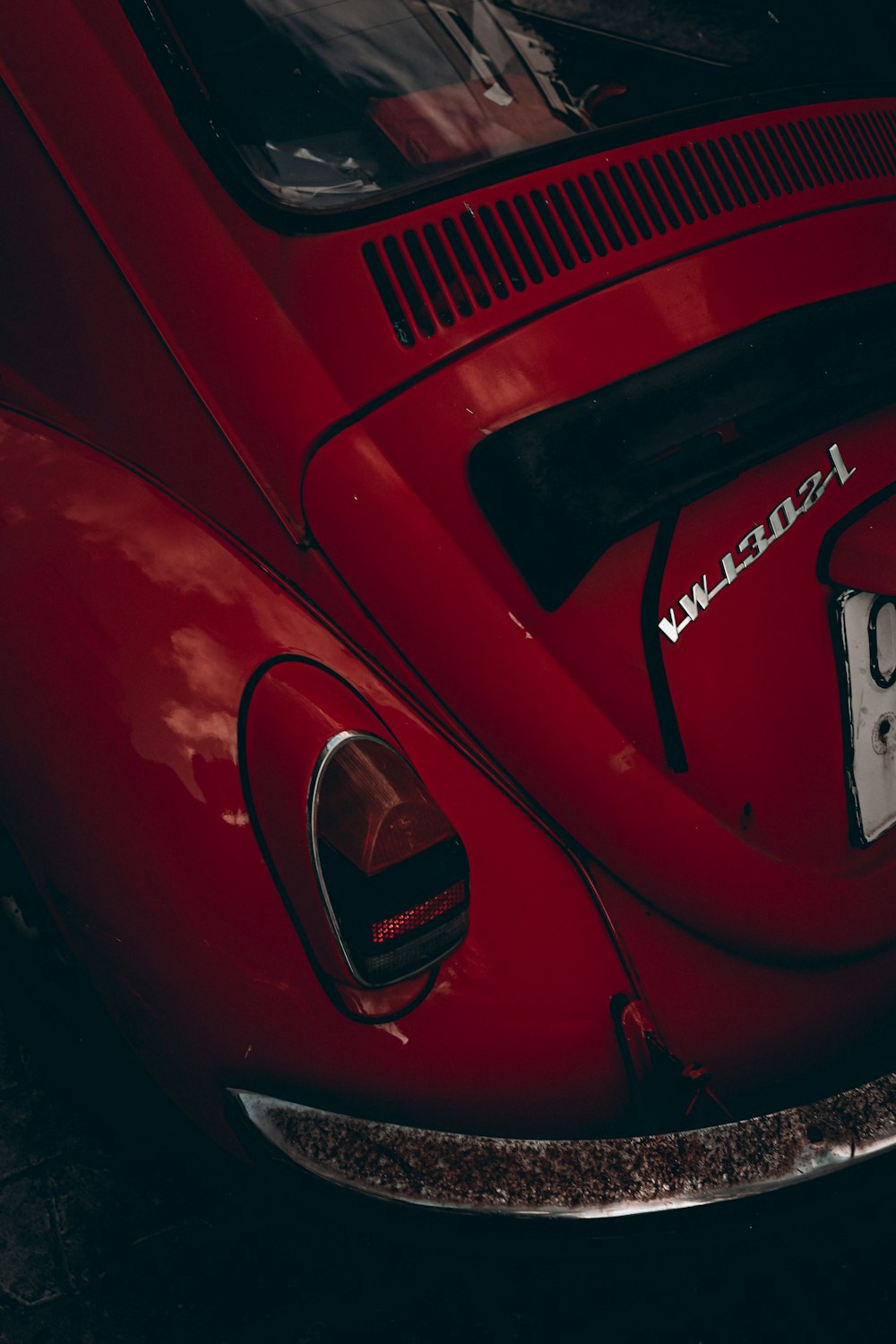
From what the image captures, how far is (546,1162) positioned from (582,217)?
1.49 m

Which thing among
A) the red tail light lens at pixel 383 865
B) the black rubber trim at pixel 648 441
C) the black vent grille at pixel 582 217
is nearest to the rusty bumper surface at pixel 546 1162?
the red tail light lens at pixel 383 865

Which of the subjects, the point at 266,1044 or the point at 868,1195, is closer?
the point at 266,1044

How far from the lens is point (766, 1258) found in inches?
78.0

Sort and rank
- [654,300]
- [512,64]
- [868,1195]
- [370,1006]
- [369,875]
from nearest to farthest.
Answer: [369,875]
[370,1006]
[868,1195]
[654,300]
[512,64]

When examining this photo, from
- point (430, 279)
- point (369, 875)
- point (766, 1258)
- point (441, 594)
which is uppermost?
point (430, 279)

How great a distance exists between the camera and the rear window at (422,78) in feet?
5.00

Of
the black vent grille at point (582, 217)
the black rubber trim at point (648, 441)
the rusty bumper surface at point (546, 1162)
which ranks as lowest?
the rusty bumper surface at point (546, 1162)

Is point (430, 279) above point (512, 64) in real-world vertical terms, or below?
below

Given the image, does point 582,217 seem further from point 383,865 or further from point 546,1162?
point 546,1162

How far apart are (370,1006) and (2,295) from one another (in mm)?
1433

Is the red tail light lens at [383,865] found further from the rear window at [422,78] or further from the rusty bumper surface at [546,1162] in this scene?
the rear window at [422,78]

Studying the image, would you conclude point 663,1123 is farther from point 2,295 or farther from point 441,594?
point 2,295

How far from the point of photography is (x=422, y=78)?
161cm

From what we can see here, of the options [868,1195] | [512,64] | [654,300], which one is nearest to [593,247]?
[654,300]
